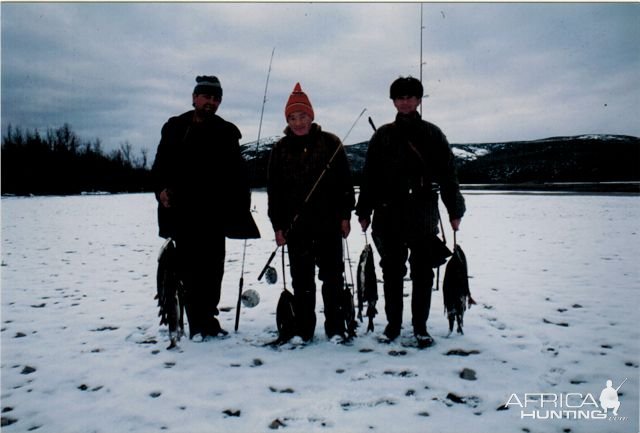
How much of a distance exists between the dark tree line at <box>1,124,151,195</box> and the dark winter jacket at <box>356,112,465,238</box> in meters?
51.8

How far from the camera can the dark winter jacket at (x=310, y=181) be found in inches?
144

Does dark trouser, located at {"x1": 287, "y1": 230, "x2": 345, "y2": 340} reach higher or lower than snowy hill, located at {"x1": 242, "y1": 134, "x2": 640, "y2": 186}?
lower

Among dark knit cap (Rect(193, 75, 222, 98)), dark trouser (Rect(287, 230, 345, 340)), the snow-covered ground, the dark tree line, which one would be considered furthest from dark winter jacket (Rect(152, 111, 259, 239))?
the dark tree line

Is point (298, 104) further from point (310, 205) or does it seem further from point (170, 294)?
Result: point (170, 294)

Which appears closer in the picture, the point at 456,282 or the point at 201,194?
the point at 456,282

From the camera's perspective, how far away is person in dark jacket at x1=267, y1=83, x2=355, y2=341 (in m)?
3.67

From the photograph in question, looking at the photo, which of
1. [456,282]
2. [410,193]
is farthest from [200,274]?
[456,282]

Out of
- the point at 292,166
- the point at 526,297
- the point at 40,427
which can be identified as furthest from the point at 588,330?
the point at 40,427

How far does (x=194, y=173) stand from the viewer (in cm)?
376

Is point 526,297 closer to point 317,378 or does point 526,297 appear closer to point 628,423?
point 628,423

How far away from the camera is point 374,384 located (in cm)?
292

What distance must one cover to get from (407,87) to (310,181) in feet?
3.89

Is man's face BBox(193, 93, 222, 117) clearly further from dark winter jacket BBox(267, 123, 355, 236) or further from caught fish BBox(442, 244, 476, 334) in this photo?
caught fish BBox(442, 244, 476, 334)

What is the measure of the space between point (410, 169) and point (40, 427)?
3252 mm
